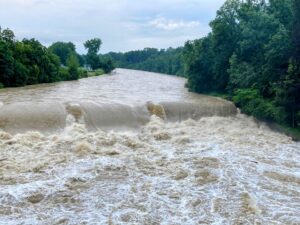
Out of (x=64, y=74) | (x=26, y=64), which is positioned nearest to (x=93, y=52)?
(x=64, y=74)

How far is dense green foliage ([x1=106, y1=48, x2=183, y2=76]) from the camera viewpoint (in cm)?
6925

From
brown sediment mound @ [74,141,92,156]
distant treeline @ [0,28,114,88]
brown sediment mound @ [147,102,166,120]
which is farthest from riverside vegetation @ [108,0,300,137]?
distant treeline @ [0,28,114,88]

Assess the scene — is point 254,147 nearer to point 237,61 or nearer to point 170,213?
point 170,213

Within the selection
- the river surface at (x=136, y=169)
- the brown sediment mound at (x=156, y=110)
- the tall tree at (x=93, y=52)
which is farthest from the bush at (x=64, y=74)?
the river surface at (x=136, y=169)

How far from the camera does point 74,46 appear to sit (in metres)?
81.2

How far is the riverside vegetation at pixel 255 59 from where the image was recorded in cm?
1727

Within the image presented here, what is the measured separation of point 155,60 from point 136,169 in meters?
78.1

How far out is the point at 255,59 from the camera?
72.0 ft

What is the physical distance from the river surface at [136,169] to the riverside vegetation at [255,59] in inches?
78.1

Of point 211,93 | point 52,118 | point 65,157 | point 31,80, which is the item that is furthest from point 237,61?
point 31,80

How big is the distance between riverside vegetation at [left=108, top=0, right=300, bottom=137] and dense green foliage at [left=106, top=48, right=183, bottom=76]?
15978 mm

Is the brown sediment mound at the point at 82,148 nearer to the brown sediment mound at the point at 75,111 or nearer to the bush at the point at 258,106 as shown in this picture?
the brown sediment mound at the point at 75,111

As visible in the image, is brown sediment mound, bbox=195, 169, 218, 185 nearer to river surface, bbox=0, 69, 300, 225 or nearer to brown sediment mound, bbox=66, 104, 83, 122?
river surface, bbox=0, 69, 300, 225

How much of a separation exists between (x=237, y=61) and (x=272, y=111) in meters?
6.63
